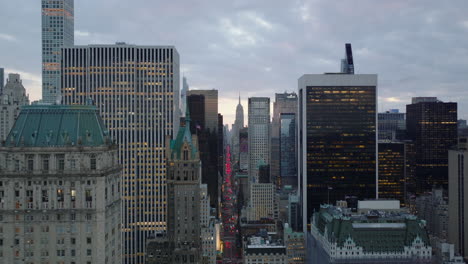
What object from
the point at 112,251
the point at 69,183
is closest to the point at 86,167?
the point at 69,183

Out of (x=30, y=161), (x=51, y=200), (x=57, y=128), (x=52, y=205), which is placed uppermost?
(x=57, y=128)

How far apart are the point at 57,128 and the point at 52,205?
13412 mm

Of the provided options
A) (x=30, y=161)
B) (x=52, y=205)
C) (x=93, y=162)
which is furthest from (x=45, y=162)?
(x=93, y=162)

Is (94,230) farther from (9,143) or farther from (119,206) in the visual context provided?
(9,143)

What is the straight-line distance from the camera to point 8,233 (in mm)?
85750

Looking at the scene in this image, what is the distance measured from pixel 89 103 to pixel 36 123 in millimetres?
10670

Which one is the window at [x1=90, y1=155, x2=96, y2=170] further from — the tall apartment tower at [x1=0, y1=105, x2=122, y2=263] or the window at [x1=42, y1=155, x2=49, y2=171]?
the window at [x1=42, y1=155, x2=49, y2=171]

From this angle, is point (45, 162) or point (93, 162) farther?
point (93, 162)

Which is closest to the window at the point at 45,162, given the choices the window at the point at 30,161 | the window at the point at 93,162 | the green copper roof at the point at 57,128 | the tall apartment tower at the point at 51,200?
the tall apartment tower at the point at 51,200

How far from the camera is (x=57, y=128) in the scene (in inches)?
3482

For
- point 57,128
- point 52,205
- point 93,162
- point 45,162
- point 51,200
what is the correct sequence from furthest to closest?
1. point 57,128
2. point 93,162
3. point 45,162
4. point 51,200
5. point 52,205

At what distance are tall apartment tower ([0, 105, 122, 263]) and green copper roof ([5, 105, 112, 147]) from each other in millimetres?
183

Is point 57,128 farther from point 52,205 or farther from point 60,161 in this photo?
point 52,205

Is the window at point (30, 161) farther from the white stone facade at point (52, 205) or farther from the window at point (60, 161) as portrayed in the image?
the window at point (60, 161)
